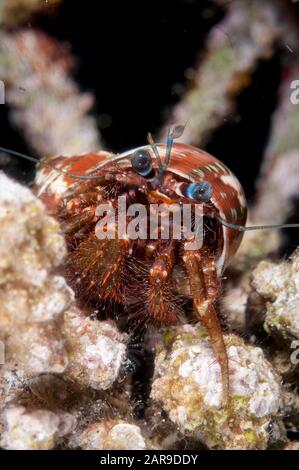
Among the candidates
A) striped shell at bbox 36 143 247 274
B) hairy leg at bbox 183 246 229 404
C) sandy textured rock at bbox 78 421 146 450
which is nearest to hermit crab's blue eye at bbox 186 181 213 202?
striped shell at bbox 36 143 247 274

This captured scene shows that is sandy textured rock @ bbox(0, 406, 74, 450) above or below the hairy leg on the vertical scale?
below

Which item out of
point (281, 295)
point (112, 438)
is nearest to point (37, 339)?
point (112, 438)

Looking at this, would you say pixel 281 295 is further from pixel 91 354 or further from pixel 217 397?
pixel 91 354

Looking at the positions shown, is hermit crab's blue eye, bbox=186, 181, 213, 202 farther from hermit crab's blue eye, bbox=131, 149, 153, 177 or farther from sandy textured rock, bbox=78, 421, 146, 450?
sandy textured rock, bbox=78, 421, 146, 450

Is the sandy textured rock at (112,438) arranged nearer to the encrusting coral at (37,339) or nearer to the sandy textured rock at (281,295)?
the encrusting coral at (37,339)

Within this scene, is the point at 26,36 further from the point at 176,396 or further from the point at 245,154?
the point at 176,396
